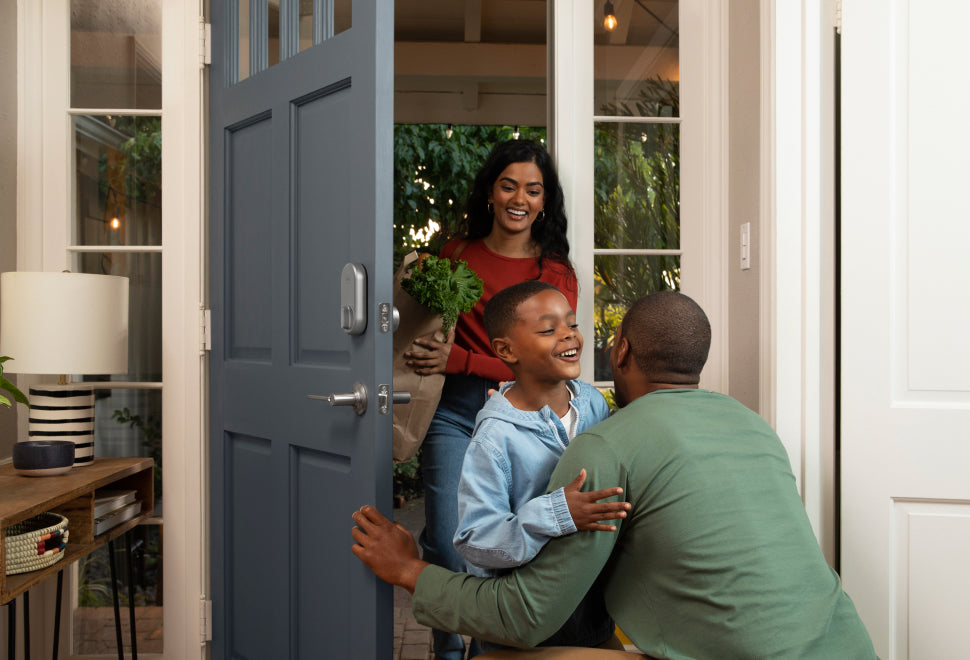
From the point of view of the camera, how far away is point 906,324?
1884 mm

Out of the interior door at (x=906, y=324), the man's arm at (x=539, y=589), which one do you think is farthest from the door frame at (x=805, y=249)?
the man's arm at (x=539, y=589)

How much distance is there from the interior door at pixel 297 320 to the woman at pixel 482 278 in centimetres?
40

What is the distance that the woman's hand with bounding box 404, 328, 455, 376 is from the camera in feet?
7.20

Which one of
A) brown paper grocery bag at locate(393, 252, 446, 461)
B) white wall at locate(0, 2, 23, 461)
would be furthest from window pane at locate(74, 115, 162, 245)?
brown paper grocery bag at locate(393, 252, 446, 461)

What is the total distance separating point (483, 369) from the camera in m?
2.22

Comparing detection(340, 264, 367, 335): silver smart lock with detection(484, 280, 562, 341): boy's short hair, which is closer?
detection(484, 280, 562, 341): boy's short hair

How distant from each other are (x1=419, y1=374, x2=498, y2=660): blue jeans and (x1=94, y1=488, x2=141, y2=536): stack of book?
87cm

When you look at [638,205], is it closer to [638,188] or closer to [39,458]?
[638,188]

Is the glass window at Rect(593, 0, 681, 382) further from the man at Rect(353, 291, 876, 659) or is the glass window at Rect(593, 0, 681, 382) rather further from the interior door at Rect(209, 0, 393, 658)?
the man at Rect(353, 291, 876, 659)

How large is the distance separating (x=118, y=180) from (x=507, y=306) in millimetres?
1628

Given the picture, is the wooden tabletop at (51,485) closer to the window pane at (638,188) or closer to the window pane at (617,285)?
the window pane at (617,285)

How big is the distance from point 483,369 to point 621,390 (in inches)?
31.2

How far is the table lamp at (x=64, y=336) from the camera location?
6.68 ft

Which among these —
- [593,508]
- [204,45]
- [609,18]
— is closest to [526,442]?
[593,508]
